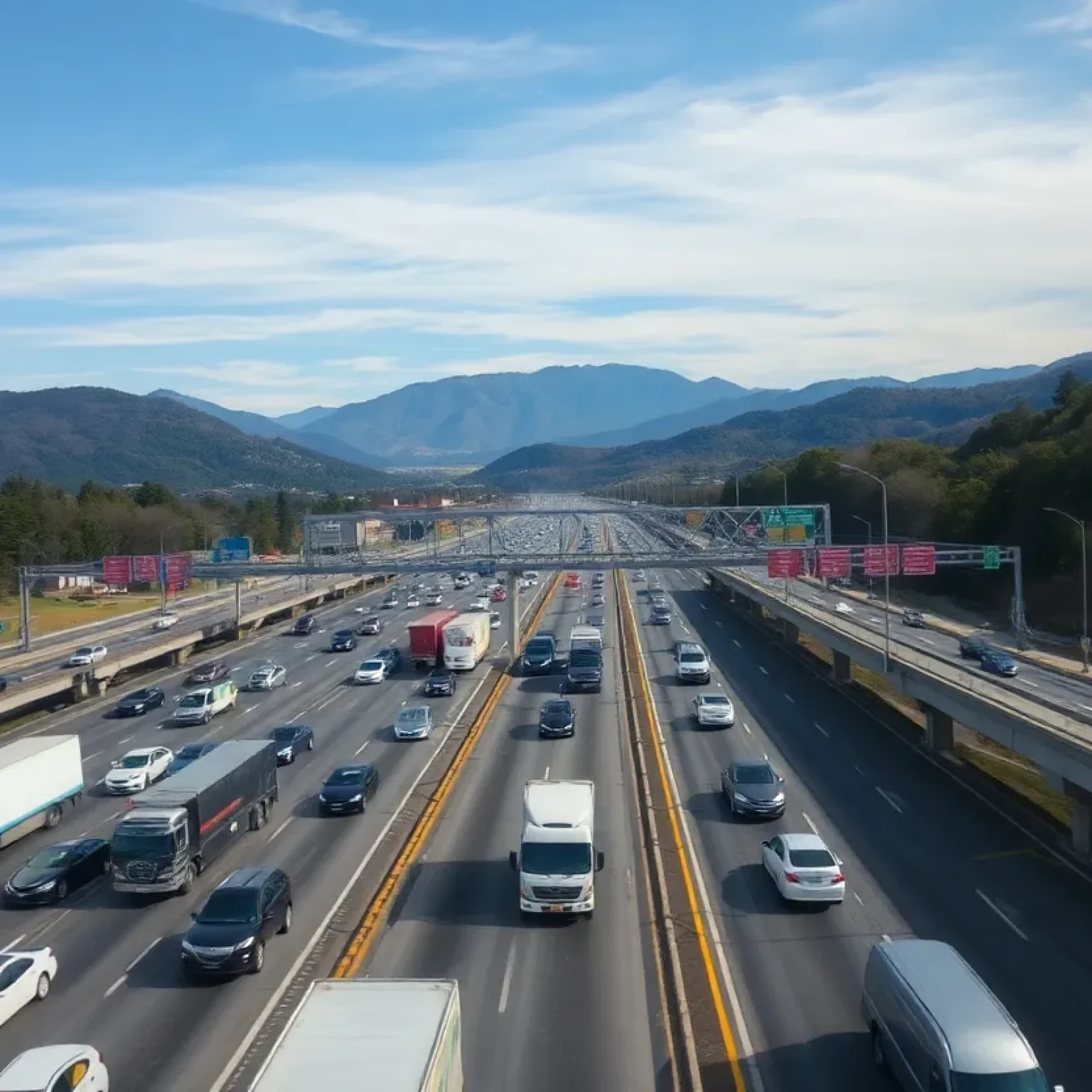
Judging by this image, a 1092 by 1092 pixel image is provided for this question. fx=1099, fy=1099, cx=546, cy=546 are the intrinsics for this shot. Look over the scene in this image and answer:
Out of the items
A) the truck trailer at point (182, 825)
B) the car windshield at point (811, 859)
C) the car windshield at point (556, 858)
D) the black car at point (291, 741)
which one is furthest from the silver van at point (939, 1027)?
the black car at point (291, 741)

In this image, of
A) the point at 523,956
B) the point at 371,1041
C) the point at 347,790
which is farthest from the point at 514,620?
the point at 371,1041

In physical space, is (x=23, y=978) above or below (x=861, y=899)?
above

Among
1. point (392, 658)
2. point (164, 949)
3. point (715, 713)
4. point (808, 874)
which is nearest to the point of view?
point (164, 949)

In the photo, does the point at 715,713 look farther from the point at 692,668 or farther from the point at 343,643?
the point at 343,643

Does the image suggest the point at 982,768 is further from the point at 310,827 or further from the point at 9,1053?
the point at 9,1053

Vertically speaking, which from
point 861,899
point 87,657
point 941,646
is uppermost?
point 87,657

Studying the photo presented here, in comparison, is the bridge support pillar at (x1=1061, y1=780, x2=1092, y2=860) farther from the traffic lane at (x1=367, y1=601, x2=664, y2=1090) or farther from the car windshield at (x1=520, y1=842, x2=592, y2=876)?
the car windshield at (x1=520, y1=842, x2=592, y2=876)

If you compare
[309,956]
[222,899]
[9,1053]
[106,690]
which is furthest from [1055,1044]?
[106,690]
